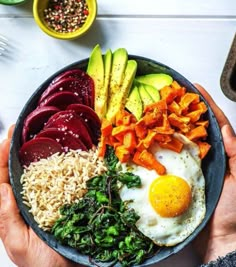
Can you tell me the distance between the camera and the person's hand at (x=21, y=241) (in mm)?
2205

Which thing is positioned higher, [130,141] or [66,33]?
[66,33]

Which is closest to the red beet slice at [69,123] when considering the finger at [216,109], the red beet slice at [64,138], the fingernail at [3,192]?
the red beet slice at [64,138]

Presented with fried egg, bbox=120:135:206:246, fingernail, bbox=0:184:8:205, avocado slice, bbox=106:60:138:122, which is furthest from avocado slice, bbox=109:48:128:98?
fingernail, bbox=0:184:8:205

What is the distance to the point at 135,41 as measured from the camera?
2.40m

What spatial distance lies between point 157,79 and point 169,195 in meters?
0.39

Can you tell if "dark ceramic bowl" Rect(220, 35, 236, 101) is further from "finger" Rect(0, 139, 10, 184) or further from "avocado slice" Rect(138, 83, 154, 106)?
"finger" Rect(0, 139, 10, 184)

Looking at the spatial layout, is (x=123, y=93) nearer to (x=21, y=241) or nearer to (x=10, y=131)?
(x=10, y=131)

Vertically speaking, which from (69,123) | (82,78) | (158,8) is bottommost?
(69,123)

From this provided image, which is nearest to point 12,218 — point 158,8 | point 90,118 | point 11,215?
point 11,215

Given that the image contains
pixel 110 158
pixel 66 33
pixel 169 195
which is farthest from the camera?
pixel 66 33

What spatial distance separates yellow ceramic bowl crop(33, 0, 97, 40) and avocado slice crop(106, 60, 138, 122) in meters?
0.21

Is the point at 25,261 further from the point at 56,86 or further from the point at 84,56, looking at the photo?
the point at 84,56

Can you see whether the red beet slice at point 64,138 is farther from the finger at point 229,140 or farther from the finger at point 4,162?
the finger at point 229,140

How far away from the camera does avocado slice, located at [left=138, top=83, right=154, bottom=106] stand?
2.23 meters
